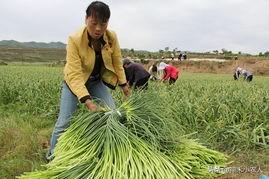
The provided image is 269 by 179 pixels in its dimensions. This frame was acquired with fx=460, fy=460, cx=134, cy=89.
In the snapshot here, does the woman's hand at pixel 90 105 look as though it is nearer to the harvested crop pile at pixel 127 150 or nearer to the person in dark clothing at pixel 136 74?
the harvested crop pile at pixel 127 150

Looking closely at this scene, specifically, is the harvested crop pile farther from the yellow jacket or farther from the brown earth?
the brown earth

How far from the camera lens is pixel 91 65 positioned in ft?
14.0

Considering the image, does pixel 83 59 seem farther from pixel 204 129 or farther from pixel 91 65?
pixel 204 129

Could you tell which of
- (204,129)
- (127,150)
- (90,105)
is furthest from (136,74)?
(127,150)

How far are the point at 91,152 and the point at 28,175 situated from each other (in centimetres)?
56

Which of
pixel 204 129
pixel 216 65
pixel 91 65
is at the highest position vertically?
pixel 91 65

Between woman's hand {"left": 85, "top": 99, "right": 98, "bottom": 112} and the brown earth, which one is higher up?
woman's hand {"left": 85, "top": 99, "right": 98, "bottom": 112}

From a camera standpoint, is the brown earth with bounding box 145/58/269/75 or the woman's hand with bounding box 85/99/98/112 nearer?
the woman's hand with bounding box 85/99/98/112

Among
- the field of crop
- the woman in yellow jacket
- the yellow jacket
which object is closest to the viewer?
the woman in yellow jacket

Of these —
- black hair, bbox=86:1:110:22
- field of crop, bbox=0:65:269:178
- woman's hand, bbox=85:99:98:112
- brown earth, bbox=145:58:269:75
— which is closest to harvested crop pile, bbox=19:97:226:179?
woman's hand, bbox=85:99:98:112

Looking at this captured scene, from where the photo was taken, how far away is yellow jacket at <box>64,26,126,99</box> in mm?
A: 4075

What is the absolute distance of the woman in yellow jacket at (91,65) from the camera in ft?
13.0

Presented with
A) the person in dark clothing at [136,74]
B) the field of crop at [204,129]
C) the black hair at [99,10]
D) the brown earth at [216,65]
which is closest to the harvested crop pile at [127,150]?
the field of crop at [204,129]

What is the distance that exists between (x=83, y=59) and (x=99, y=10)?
551 mm
